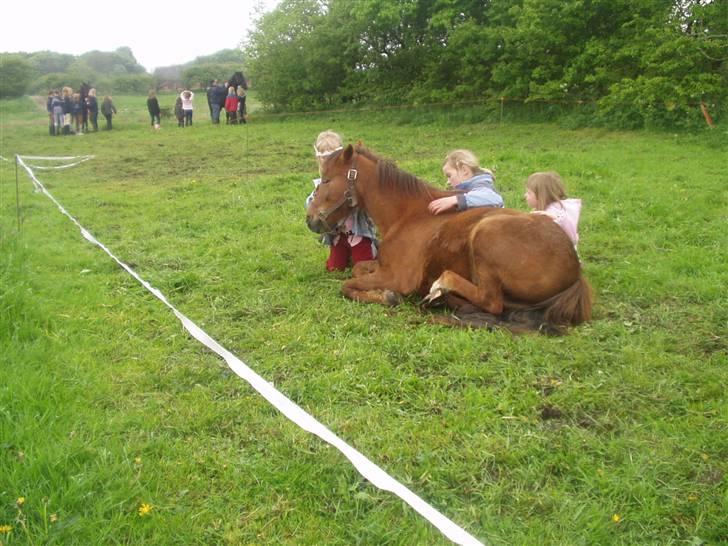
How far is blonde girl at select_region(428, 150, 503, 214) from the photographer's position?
5285mm

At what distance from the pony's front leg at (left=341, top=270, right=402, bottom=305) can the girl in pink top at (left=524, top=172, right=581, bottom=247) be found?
1.37 meters

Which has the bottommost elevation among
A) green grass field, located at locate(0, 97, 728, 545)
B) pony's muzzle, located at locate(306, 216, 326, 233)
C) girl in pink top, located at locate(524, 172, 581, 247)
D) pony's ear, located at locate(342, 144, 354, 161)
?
green grass field, located at locate(0, 97, 728, 545)

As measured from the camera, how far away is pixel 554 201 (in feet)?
16.9

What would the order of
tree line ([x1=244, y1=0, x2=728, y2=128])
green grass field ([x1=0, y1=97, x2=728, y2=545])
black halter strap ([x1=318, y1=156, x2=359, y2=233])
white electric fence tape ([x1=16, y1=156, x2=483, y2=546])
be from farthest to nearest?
1. tree line ([x1=244, y1=0, x2=728, y2=128])
2. black halter strap ([x1=318, y1=156, x2=359, y2=233])
3. green grass field ([x1=0, y1=97, x2=728, y2=545])
4. white electric fence tape ([x1=16, y1=156, x2=483, y2=546])

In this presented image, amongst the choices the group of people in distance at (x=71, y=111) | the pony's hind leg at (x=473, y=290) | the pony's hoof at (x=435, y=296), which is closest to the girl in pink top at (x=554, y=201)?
the pony's hind leg at (x=473, y=290)

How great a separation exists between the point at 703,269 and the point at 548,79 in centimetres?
1348

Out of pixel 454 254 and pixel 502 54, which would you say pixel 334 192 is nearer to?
pixel 454 254

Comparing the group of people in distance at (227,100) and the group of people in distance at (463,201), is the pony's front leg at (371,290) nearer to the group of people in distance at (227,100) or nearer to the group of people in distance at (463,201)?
the group of people in distance at (463,201)

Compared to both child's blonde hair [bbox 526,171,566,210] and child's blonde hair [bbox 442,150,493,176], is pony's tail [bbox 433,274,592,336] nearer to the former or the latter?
child's blonde hair [bbox 526,171,566,210]

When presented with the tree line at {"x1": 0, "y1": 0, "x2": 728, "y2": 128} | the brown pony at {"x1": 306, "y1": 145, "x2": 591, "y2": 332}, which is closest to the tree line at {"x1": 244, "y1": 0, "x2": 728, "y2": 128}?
the tree line at {"x1": 0, "y1": 0, "x2": 728, "y2": 128}

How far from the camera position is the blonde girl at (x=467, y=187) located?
529 cm

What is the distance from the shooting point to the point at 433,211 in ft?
17.5

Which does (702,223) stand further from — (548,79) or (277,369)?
(548,79)

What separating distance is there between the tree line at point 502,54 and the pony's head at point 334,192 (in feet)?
38.4
